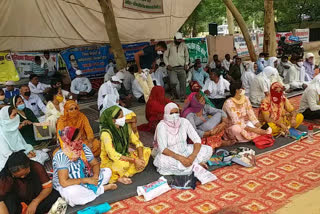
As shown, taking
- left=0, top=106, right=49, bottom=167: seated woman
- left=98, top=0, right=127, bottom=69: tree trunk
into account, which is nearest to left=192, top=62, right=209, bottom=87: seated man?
left=98, top=0, right=127, bottom=69: tree trunk

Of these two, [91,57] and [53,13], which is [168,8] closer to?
[91,57]

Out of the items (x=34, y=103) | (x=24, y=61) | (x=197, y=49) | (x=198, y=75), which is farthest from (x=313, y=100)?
(x=24, y=61)

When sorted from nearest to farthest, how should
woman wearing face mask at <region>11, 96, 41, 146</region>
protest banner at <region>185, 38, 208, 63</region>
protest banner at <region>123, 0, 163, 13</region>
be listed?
woman wearing face mask at <region>11, 96, 41, 146</region>, protest banner at <region>123, 0, 163, 13</region>, protest banner at <region>185, 38, 208, 63</region>

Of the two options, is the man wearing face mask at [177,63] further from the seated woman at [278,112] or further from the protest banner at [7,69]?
the protest banner at [7,69]

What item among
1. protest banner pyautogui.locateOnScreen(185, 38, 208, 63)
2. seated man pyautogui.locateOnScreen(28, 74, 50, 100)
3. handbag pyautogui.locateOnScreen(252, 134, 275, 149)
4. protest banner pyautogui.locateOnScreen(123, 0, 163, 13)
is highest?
protest banner pyautogui.locateOnScreen(123, 0, 163, 13)

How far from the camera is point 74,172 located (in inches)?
117

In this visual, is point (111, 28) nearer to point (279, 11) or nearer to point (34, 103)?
point (34, 103)

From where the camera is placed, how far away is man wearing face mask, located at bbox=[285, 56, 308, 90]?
7.56 m

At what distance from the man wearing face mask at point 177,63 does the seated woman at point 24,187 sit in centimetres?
486

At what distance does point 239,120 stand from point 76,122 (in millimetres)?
2264

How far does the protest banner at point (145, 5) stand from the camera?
920 cm

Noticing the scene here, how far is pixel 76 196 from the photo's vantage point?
2.90 meters

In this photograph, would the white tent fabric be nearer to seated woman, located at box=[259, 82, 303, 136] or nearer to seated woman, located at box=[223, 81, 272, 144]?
seated woman, located at box=[223, 81, 272, 144]

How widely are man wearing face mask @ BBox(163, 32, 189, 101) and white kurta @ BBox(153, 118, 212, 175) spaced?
375cm
